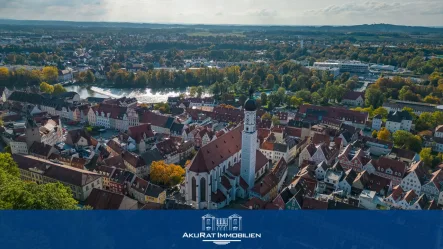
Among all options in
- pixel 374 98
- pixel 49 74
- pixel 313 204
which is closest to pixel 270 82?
pixel 374 98

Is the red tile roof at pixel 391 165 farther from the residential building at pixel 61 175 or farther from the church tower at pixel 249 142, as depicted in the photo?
the residential building at pixel 61 175

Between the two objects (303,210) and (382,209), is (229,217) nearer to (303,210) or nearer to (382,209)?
(303,210)

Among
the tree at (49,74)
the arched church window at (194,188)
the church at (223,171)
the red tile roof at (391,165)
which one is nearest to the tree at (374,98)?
the red tile roof at (391,165)

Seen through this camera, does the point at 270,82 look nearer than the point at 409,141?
No

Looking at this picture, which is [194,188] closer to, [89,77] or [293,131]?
[293,131]

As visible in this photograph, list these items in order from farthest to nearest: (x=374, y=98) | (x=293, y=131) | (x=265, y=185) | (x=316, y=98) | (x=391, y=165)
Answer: (x=316, y=98) < (x=374, y=98) < (x=293, y=131) < (x=391, y=165) < (x=265, y=185)

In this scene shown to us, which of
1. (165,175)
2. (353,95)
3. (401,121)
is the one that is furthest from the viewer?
(353,95)
